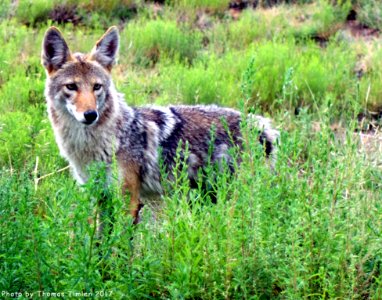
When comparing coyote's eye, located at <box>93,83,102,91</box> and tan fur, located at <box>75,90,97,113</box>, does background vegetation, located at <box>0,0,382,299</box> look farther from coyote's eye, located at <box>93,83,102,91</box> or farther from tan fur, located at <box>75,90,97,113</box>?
coyote's eye, located at <box>93,83,102,91</box>

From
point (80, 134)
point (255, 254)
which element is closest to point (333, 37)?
point (80, 134)

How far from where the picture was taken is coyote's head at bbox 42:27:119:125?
19.1 ft

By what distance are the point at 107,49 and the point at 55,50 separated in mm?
480

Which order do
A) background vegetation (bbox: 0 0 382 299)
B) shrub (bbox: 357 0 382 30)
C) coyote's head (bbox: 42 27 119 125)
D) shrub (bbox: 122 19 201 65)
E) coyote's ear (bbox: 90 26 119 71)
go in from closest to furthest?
background vegetation (bbox: 0 0 382 299)
coyote's head (bbox: 42 27 119 125)
coyote's ear (bbox: 90 26 119 71)
shrub (bbox: 122 19 201 65)
shrub (bbox: 357 0 382 30)

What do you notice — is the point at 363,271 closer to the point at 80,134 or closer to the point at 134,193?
the point at 134,193

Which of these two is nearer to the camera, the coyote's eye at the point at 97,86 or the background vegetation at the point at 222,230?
the background vegetation at the point at 222,230

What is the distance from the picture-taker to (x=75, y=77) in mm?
5973

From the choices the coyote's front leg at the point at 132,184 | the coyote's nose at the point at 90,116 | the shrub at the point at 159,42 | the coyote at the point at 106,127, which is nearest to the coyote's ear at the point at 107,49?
the coyote at the point at 106,127

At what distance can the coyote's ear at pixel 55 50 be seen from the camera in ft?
20.1

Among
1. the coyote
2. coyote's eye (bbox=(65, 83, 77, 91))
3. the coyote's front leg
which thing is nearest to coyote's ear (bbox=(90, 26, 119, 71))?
the coyote

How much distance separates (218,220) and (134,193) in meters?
1.89

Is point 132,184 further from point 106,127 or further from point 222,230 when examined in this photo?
point 222,230

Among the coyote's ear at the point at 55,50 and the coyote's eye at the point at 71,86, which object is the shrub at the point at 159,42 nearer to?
the coyote's ear at the point at 55,50

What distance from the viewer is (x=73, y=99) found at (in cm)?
587
